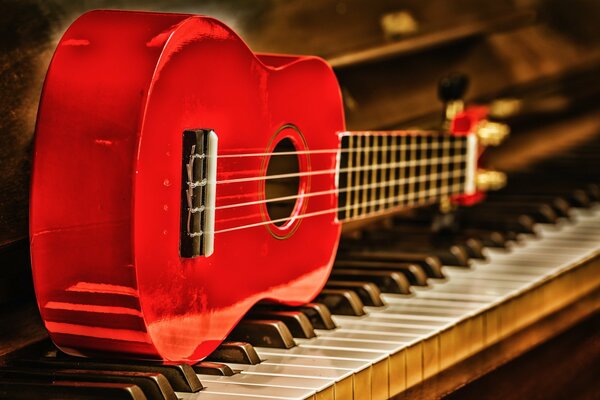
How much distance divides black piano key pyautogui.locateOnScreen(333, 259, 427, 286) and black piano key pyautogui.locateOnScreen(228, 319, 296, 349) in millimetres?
558

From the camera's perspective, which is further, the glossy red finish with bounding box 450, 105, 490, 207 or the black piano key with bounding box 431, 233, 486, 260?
the glossy red finish with bounding box 450, 105, 490, 207

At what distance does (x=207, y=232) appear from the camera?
4.66 ft

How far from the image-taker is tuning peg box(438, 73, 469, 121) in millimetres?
2578

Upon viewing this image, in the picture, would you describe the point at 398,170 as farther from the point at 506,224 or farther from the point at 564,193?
the point at 564,193

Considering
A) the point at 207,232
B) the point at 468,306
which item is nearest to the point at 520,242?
the point at 468,306

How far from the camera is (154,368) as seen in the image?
1.38 metres

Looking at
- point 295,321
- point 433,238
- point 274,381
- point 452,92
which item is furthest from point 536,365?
point 274,381

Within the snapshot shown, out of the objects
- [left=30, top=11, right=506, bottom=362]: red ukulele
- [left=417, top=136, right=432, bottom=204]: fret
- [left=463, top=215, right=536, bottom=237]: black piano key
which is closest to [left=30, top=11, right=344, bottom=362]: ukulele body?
[left=30, top=11, right=506, bottom=362]: red ukulele

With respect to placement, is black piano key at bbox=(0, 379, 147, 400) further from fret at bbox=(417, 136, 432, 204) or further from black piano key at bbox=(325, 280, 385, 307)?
fret at bbox=(417, 136, 432, 204)

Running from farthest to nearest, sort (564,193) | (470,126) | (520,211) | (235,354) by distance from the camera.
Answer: (564,193), (520,211), (470,126), (235,354)

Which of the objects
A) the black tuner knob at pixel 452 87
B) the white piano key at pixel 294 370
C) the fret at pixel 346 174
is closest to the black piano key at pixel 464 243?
the black tuner knob at pixel 452 87

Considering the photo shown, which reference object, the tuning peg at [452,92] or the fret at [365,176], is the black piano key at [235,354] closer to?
the fret at [365,176]

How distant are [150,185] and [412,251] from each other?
1.24 m

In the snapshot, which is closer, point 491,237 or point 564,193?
point 491,237
